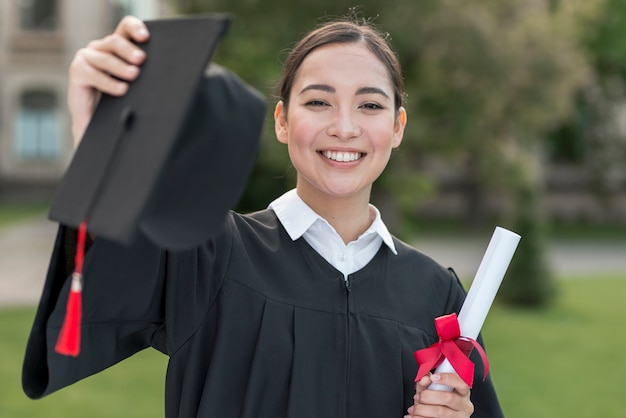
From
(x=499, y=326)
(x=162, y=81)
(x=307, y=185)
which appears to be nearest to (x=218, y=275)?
(x=307, y=185)

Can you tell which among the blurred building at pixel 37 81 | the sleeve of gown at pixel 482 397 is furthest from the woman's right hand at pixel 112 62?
the blurred building at pixel 37 81

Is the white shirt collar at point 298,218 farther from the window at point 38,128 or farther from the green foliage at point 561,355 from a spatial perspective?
the window at point 38,128

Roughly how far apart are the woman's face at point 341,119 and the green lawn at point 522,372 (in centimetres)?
487

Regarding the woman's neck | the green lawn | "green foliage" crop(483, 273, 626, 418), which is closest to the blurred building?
the green lawn

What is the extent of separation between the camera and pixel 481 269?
1.82 m

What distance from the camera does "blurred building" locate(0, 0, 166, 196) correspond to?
25906 mm

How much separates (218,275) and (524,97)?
32.1ft

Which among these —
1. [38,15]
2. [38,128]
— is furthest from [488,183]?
[38,15]

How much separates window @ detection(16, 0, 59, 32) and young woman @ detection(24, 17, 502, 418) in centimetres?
2680

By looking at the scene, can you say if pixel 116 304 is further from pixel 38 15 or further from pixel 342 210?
pixel 38 15

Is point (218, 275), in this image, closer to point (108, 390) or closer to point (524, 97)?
point (108, 390)

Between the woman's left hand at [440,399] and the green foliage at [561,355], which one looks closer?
the woman's left hand at [440,399]

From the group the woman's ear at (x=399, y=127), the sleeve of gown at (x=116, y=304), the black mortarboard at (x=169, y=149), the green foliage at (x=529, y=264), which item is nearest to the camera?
the black mortarboard at (x=169, y=149)

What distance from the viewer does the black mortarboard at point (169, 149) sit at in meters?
1.29
